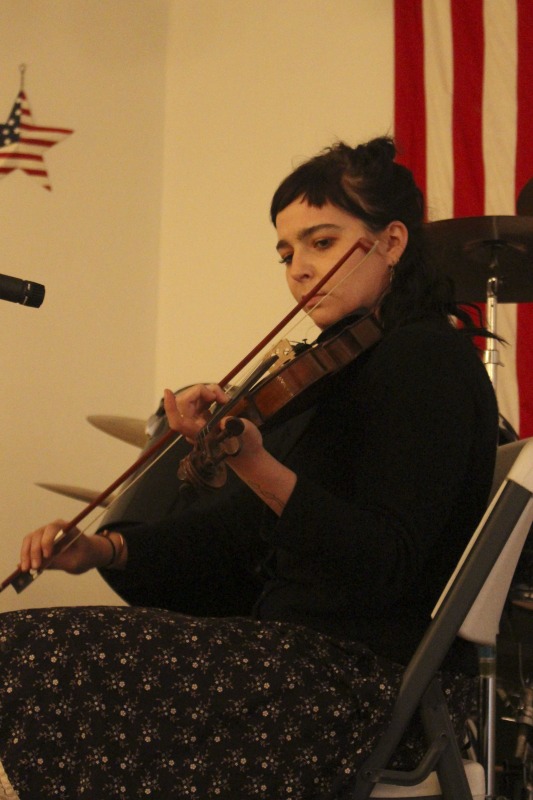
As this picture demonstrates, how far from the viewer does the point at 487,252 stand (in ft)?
6.79

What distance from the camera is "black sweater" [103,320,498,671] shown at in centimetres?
103

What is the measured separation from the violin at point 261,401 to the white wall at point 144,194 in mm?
2094

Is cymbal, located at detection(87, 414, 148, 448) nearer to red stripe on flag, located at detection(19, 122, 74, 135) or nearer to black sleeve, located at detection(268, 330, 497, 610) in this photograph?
black sleeve, located at detection(268, 330, 497, 610)

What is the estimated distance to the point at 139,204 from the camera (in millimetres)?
3730

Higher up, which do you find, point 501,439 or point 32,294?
point 32,294

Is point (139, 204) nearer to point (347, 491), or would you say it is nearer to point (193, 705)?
point (347, 491)

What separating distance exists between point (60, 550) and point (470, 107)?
239 centimetres

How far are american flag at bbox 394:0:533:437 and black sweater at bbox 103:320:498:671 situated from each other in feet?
5.80

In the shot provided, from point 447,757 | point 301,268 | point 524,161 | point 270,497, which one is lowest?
point 447,757

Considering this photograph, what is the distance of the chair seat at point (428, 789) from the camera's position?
3.28 ft

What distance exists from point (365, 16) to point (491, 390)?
8.35 feet

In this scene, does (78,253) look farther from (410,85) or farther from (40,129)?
(410,85)

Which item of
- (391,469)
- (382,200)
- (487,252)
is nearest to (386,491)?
(391,469)

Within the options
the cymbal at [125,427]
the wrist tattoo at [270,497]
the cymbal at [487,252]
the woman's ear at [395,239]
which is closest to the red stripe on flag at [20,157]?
the cymbal at [125,427]
